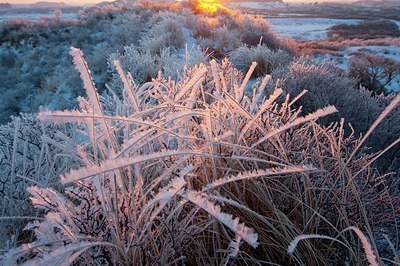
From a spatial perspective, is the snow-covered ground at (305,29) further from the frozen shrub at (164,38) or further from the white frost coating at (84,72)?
the white frost coating at (84,72)

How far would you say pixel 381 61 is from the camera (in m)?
9.14

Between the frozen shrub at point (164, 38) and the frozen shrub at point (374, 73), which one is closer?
the frozen shrub at point (164, 38)

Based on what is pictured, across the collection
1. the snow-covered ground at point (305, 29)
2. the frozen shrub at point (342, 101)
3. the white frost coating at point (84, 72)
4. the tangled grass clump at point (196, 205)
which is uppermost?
the white frost coating at point (84, 72)

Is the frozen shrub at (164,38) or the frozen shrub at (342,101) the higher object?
the frozen shrub at (342,101)

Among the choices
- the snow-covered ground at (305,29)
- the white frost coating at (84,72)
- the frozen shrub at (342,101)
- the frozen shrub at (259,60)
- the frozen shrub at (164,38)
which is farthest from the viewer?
the snow-covered ground at (305,29)

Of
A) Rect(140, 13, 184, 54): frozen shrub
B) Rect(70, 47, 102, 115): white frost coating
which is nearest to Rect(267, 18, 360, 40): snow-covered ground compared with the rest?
Rect(140, 13, 184, 54): frozen shrub

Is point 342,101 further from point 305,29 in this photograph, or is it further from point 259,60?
point 305,29

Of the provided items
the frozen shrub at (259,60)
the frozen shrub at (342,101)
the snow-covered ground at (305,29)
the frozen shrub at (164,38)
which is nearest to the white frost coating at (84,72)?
the frozen shrub at (342,101)

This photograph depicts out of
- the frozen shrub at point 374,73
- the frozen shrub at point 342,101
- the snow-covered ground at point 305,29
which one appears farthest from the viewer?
the snow-covered ground at point 305,29

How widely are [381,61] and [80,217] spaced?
9.65 m

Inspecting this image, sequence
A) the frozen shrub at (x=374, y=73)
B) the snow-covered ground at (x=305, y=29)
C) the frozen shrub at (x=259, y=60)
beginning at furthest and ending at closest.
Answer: the snow-covered ground at (x=305, y=29), the frozen shrub at (x=374, y=73), the frozen shrub at (x=259, y=60)

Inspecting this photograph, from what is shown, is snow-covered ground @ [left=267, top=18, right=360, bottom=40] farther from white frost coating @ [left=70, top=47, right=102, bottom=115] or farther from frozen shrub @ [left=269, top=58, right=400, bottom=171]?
white frost coating @ [left=70, top=47, right=102, bottom=115]

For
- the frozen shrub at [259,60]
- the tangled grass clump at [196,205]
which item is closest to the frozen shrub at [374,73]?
the frozen shrub at [259,60]

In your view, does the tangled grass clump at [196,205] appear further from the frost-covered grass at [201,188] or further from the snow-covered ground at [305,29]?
the snow-covered ground at [305,29]
